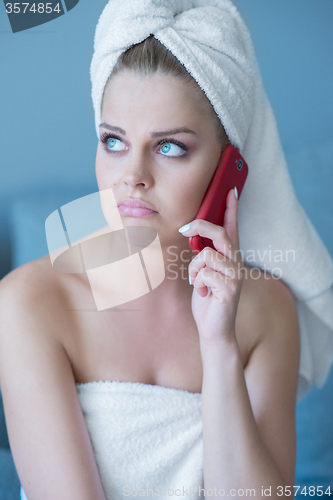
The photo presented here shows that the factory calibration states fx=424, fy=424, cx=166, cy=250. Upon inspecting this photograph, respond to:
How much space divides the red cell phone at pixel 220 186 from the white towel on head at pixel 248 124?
0.12 ft

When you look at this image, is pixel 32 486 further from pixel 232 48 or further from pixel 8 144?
pixel 232 48

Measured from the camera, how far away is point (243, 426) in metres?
0.77

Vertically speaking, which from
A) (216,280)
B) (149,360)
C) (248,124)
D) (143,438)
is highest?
(248,124)

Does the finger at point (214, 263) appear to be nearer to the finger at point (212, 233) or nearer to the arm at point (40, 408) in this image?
the finger at point (212, 233)

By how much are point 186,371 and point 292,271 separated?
0.35 m

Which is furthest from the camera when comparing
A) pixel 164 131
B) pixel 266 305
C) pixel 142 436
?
pixel 266 305

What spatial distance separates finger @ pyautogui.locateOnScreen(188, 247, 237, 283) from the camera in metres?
0.73

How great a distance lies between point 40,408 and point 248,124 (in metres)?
0.67

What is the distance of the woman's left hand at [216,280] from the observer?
74 cm

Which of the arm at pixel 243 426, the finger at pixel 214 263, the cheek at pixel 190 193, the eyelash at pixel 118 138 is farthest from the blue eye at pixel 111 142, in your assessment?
the arm at pixel 243 426

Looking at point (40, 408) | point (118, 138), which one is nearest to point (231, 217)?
point (118, 138)

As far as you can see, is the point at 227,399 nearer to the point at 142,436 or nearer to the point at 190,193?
the point at 142,436

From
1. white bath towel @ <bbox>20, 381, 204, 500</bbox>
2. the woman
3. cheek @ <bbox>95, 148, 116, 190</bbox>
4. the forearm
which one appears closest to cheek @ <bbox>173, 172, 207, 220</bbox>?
the woman

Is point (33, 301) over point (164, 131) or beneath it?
beneath
